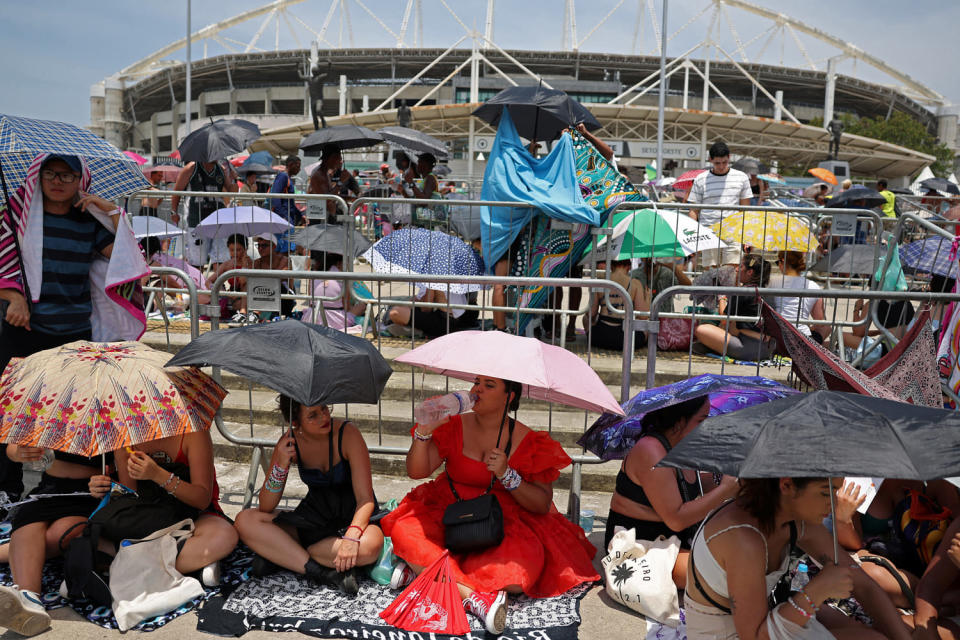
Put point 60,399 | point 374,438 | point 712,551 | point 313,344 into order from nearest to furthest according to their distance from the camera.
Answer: point 712,551
point 60,399
point 313,344
point 374,438

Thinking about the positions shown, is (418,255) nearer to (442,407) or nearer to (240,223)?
(240,223)

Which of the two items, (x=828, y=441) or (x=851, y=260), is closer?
(x=828, y=441)

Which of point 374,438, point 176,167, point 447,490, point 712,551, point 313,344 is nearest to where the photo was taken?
point 712,551

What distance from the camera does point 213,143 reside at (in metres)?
9.59

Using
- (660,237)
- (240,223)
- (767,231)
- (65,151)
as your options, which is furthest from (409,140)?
(65,151)

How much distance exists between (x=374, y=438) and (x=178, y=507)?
190 centimetres

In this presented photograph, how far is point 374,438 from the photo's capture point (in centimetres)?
559

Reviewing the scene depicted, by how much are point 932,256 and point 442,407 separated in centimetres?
466

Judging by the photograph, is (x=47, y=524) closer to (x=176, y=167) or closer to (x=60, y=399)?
(x=60, y=399)

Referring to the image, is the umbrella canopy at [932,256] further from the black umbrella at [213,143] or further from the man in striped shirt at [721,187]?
the black umbrella at [213,143]

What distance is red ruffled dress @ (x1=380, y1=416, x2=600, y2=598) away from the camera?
3.71 m

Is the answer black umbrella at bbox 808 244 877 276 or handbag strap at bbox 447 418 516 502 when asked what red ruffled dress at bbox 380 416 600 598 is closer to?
handbag strap at bbox 447 418 516 502

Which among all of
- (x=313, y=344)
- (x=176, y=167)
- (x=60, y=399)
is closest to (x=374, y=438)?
(x=313, y=344)

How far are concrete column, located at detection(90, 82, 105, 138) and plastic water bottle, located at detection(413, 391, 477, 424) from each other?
3270 inches
